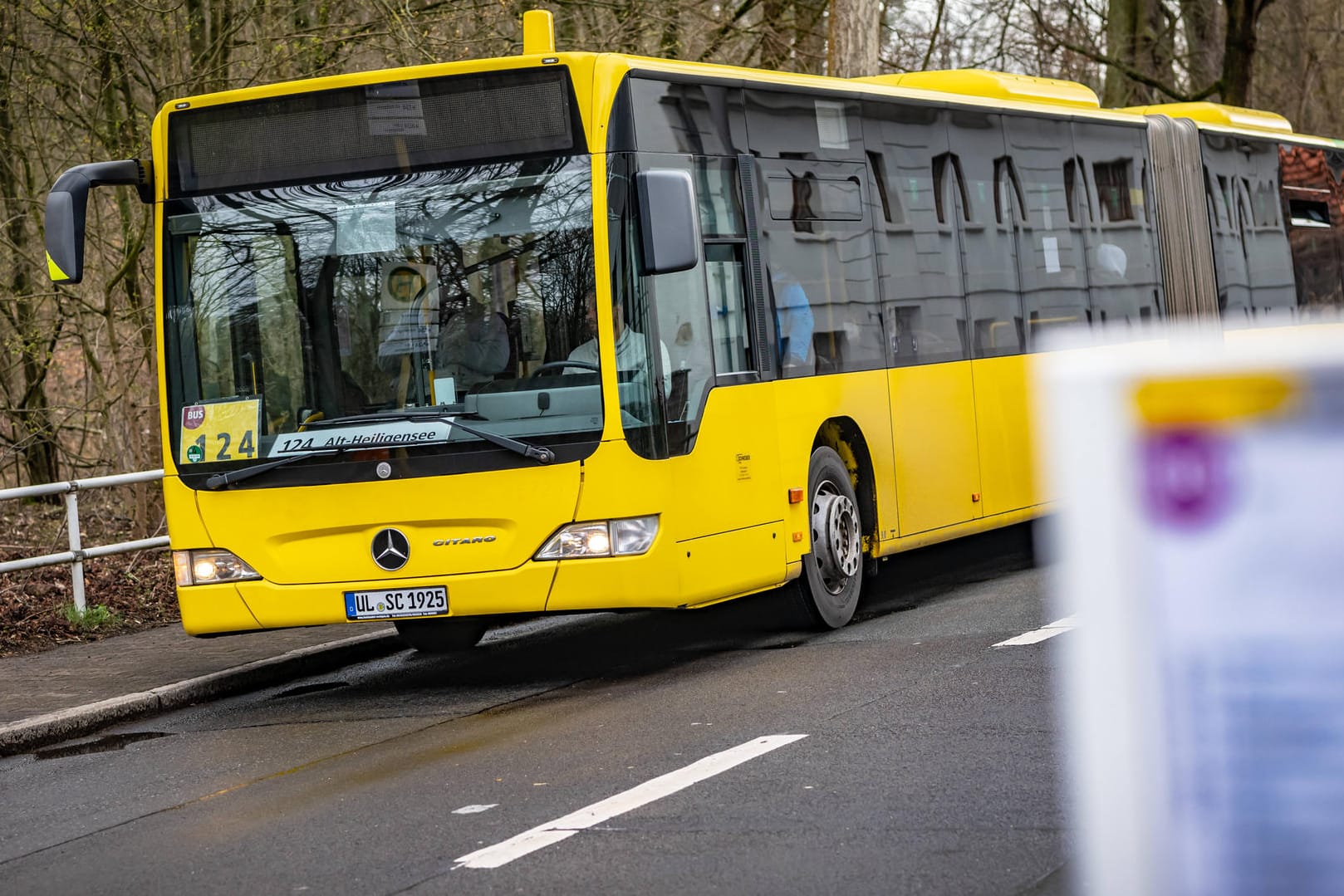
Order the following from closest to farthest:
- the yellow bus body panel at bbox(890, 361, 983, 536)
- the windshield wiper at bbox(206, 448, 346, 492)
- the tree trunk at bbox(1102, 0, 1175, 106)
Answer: the windshield wiper at bbox(206, 448, 346, 492) → the yellow bus body panel at bbox(890, 361, 983, 536) → the tree trunk at bbox(1102, 0, 1175, 106)

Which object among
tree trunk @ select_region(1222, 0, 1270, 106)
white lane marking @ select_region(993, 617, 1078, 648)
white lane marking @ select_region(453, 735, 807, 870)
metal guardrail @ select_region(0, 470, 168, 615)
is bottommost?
white lane marking @ select_region(453, 735, 807, 870)

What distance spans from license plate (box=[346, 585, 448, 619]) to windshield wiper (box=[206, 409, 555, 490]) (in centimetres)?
74

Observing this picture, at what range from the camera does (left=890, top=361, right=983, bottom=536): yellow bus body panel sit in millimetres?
11867

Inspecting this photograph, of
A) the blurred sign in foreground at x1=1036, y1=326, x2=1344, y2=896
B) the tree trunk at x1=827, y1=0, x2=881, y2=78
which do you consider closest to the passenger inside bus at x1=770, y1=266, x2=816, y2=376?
the blurred sign in foreground at x1=1036, y1=326, x2=1344, y2=896

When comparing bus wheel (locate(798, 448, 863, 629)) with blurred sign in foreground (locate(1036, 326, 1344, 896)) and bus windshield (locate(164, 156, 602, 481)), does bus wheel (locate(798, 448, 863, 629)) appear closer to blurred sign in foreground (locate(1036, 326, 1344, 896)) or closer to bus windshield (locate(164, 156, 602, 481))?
bus windshield (locate(164, 156, 602, 481))

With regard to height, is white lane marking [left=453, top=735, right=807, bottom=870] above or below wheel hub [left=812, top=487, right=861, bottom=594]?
below

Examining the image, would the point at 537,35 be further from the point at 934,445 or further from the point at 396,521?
the point at 934,445

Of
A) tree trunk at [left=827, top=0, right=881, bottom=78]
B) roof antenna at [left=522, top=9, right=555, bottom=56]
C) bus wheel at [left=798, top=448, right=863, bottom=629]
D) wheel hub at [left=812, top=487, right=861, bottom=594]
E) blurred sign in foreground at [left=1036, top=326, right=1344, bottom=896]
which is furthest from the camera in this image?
tree trunk at [left=827, top=0, right=881, bottom=78]

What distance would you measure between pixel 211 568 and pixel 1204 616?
8.04 m

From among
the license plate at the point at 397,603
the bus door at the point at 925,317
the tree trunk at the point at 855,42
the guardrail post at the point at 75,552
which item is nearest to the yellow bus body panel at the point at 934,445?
the bus door at the point at 925,317

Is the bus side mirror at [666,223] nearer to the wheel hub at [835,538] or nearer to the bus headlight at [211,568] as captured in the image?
the wheel hub at [835,538]

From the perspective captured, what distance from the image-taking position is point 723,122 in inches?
408

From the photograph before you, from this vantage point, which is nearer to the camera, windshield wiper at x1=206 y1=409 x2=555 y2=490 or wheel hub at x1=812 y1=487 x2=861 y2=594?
windshield wiper at x1=206 y1=409 x2=555 y2=490

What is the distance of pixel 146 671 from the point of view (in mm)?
10891
